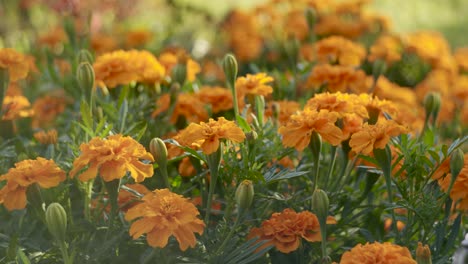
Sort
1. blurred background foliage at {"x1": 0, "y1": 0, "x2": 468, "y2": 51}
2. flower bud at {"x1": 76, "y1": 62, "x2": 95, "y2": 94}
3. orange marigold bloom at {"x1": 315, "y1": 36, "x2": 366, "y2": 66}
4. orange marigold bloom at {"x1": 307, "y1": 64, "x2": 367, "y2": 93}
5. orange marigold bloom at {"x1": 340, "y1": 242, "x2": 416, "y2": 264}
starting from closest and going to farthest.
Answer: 1. orange marigold bloom at {"x1": 340, "y1": 242, "x2": 416, "y2": 264}
2. flower bud at {"x1": 76, "y1": 62, "x2": 95, "y2": 94}
3. orange marigold bloom at {"x1": 307, "y1": 64, "x2": 367, "y2": 93}
4. orange marigold bloom at {"x1": 315, "y1": 36, "x2": 366, "y2": 66}
5. blurred background foliage at {"x1": 0, "y1": 0, "x2": 468, "y2": 51}

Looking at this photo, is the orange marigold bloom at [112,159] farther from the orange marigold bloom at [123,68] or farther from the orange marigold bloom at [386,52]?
the orange marigold bloom at [386,52]

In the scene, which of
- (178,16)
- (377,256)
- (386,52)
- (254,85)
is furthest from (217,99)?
(178,16)

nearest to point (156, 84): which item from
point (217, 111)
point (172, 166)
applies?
point (217, 111)

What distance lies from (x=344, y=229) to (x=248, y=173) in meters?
0.28

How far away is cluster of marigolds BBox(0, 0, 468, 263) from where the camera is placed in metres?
1.15

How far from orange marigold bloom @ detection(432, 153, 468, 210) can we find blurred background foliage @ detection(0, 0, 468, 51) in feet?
7.31

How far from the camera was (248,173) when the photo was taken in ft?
4.21

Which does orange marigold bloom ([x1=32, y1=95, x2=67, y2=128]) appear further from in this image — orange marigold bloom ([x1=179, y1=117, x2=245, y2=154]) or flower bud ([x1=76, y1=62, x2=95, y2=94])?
orange marigold bloom ([x1=179, y1=117, x2=245, y2=154])

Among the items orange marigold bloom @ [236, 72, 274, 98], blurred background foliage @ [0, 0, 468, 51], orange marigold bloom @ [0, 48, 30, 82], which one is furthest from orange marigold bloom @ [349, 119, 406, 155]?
blurred background foliage @ [0, 0, 468, 51]

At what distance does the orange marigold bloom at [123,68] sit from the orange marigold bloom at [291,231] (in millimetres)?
530

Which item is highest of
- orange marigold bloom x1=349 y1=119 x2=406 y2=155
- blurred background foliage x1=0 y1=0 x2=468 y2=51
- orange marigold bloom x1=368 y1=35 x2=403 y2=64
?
orange marigold bloom x1=349 y1=119 x2=406 y2=155

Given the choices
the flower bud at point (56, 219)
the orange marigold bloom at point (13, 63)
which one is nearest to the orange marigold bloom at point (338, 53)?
the orange marigold bloom at point (13, 63)

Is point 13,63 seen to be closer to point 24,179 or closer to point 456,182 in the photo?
point 24,179

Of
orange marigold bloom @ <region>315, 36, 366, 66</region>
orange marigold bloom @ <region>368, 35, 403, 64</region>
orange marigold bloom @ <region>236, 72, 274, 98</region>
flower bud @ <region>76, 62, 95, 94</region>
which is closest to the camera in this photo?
flower bud @ <region>76, 62, 95, 94</region>
